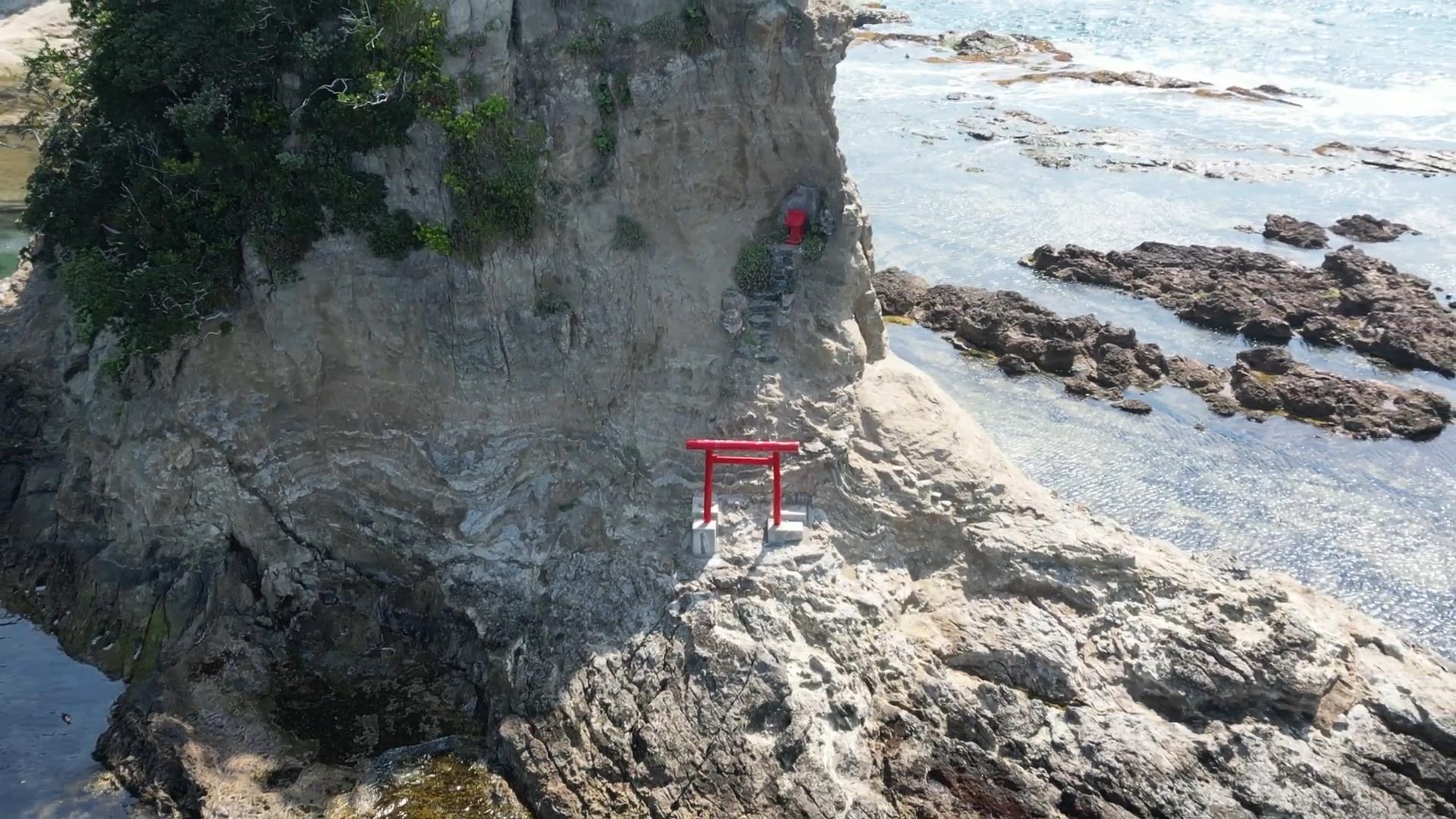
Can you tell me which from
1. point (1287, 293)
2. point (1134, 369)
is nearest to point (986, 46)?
point (1287, 293)

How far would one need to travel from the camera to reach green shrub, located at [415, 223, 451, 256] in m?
20.3

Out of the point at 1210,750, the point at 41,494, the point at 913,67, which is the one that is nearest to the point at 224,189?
the point at 41,494

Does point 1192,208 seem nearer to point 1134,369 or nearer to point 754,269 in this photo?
point 1134,369

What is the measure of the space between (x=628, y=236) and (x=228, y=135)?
25.5ft

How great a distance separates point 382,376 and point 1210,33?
237ft

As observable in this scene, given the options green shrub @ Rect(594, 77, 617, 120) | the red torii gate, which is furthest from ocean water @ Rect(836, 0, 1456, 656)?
green shrub @ Rect(594, 77, 617, 120)

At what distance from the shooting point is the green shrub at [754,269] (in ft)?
70.4

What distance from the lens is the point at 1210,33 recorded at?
75.3 meters

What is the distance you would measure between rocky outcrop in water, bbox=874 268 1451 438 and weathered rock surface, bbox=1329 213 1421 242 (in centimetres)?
1211

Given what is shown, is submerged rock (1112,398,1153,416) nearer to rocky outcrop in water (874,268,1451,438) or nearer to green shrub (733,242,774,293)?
rocky outcrop in water (874,268,1451,438)

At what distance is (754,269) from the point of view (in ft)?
70.4

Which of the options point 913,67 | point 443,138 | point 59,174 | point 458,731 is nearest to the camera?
point 458,731

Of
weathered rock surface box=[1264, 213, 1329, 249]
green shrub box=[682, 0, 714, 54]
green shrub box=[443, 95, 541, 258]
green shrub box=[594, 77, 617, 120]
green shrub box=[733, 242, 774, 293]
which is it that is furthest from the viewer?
weathered rock surface box=[1264, 213, 1329, 249]

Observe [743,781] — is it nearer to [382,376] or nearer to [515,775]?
[515,775]
